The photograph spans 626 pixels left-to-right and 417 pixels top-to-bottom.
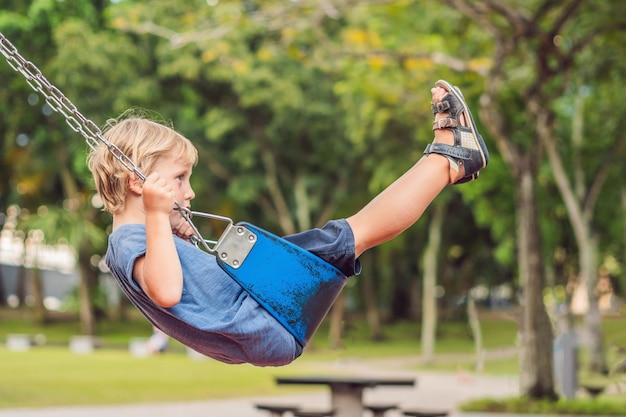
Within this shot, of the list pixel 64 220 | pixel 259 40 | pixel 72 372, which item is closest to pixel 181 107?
pixel 259 40

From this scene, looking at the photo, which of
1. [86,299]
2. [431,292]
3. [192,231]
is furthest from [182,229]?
[86,299]

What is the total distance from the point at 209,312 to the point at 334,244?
1.30ft

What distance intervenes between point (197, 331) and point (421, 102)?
52.3ft

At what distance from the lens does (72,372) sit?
20.4 m

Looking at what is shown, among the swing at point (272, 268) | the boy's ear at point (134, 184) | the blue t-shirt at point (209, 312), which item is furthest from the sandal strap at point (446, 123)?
the boy's ear at point (134, 184)

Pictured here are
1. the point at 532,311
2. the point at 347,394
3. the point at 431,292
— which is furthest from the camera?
the point at 431,292

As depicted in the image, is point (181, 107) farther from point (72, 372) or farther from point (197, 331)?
point (197, 331)

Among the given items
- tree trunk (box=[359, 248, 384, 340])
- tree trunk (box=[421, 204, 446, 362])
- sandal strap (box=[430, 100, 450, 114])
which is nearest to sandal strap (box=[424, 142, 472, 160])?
sandal strap (box=[430, 100, 450, 114])

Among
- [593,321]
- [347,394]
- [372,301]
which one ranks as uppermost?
[372,301]

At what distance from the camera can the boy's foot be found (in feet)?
9.78

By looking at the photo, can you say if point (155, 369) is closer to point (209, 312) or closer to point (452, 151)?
point (209, 312)

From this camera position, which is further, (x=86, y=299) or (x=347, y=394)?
(x=86, y=299)

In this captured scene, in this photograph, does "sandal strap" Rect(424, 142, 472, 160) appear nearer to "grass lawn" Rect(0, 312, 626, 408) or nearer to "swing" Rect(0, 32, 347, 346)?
"swing" Rect(0, 32, 347, 346)

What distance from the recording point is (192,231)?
3.11 metres
